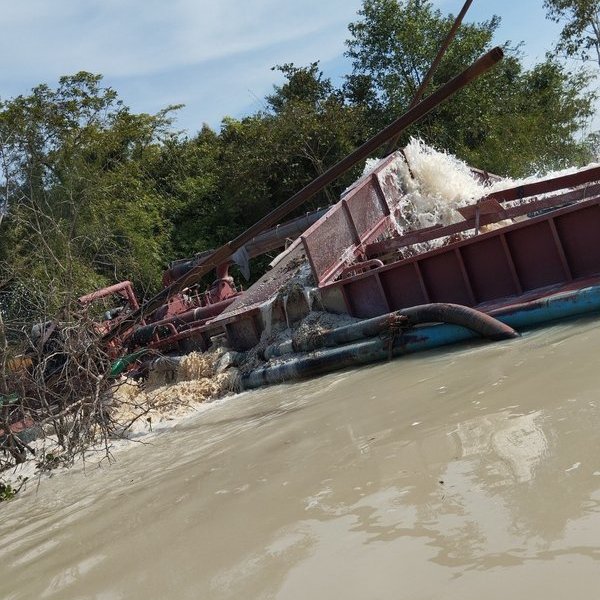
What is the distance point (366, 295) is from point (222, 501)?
5591 millimetres

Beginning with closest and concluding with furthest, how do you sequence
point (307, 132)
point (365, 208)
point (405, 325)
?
point (405, 325)
point (365, 208)
point (307, 132)

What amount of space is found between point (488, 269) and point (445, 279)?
574 mm

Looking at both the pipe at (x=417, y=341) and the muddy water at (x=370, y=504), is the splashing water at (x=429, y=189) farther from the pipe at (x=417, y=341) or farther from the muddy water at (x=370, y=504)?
the muddy water at (x=370, y=504)

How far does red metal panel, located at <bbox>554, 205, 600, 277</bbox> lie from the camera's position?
27.0ft

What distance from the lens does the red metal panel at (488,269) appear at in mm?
8992

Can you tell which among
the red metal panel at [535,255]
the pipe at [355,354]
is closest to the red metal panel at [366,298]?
the pipe at [355,354]

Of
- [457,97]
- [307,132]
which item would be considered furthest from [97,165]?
[457,97]

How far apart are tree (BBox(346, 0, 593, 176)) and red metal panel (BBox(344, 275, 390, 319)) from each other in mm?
14304

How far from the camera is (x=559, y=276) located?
8.59 metres

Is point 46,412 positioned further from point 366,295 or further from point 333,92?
point 333,92

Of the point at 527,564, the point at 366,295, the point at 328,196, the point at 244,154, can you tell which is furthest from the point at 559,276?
the point at 244,154

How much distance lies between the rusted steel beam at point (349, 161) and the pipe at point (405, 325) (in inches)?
62.1

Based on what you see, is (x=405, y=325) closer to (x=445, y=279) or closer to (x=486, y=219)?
(x=445, y=279)

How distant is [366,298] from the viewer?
1005cm
